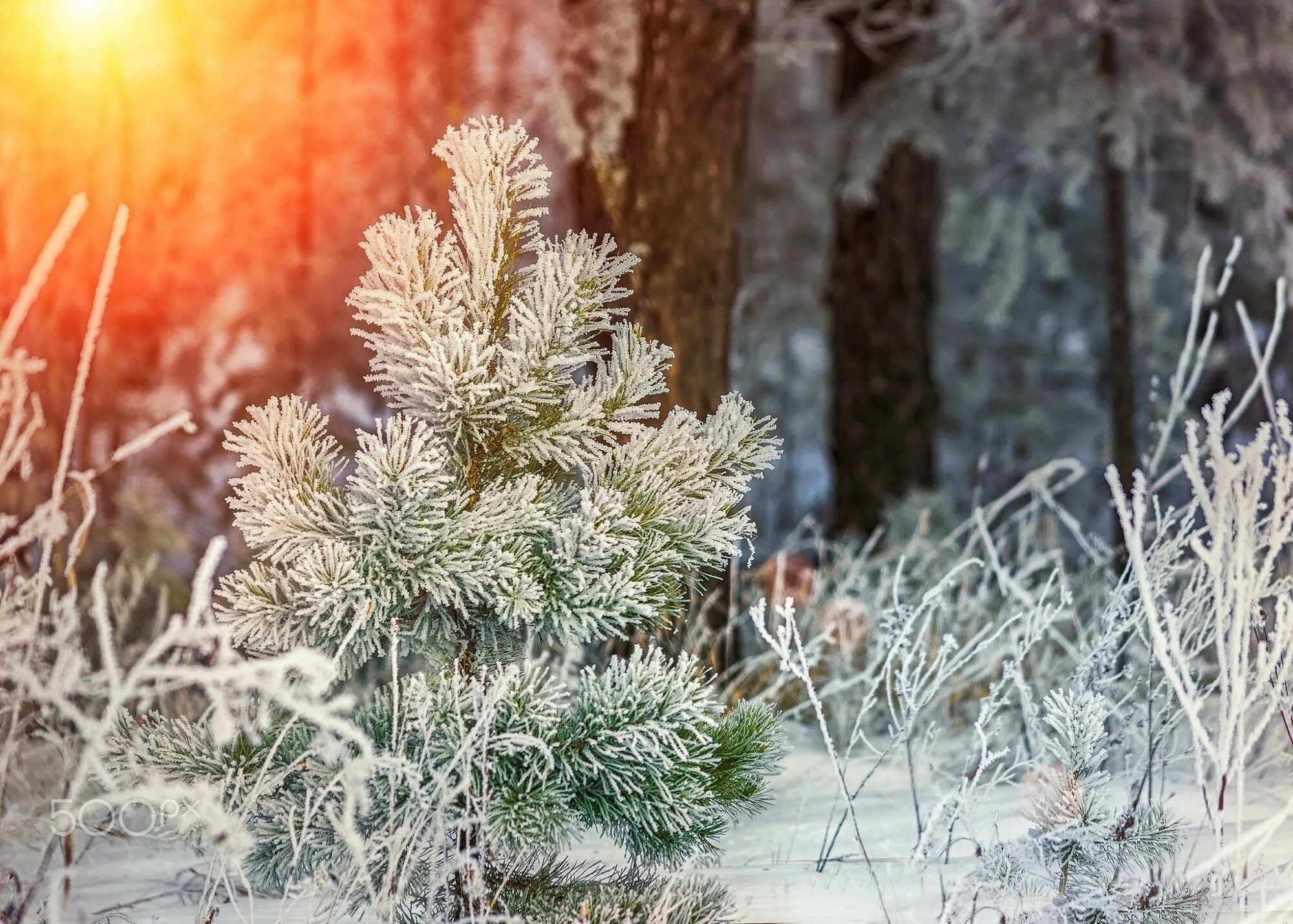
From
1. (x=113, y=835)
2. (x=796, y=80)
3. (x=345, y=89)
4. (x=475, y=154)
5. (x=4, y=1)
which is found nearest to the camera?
(x=475, y=154)

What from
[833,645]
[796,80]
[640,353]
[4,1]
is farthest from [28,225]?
[796,80]

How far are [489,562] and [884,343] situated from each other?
5.12 m

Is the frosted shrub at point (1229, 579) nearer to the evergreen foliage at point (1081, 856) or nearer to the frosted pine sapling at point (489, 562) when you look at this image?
the evergreen foliage at point (1081, 856)

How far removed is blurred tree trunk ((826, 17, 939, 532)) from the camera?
6.61 metres

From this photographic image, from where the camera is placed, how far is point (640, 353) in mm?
2018

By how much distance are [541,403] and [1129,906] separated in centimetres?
137

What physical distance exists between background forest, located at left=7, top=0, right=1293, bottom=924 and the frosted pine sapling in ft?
0.03

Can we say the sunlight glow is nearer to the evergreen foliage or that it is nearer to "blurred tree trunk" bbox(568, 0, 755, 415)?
"blurred tree trunk" bbox(568, 0, 755, 415)

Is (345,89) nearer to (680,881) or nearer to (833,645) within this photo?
(833,645)

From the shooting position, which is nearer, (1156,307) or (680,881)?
(680,881)

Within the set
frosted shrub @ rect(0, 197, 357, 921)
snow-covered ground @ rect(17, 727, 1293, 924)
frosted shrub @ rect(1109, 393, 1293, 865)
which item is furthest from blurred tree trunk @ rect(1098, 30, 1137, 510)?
frosted shrub @ rect(0, 197, 357, 921)

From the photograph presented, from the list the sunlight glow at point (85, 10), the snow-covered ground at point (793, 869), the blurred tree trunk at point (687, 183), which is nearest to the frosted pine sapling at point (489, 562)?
the snow-covered ground at point (793, 869)

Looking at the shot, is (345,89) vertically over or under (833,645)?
over

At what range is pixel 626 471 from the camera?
77.2 inches
